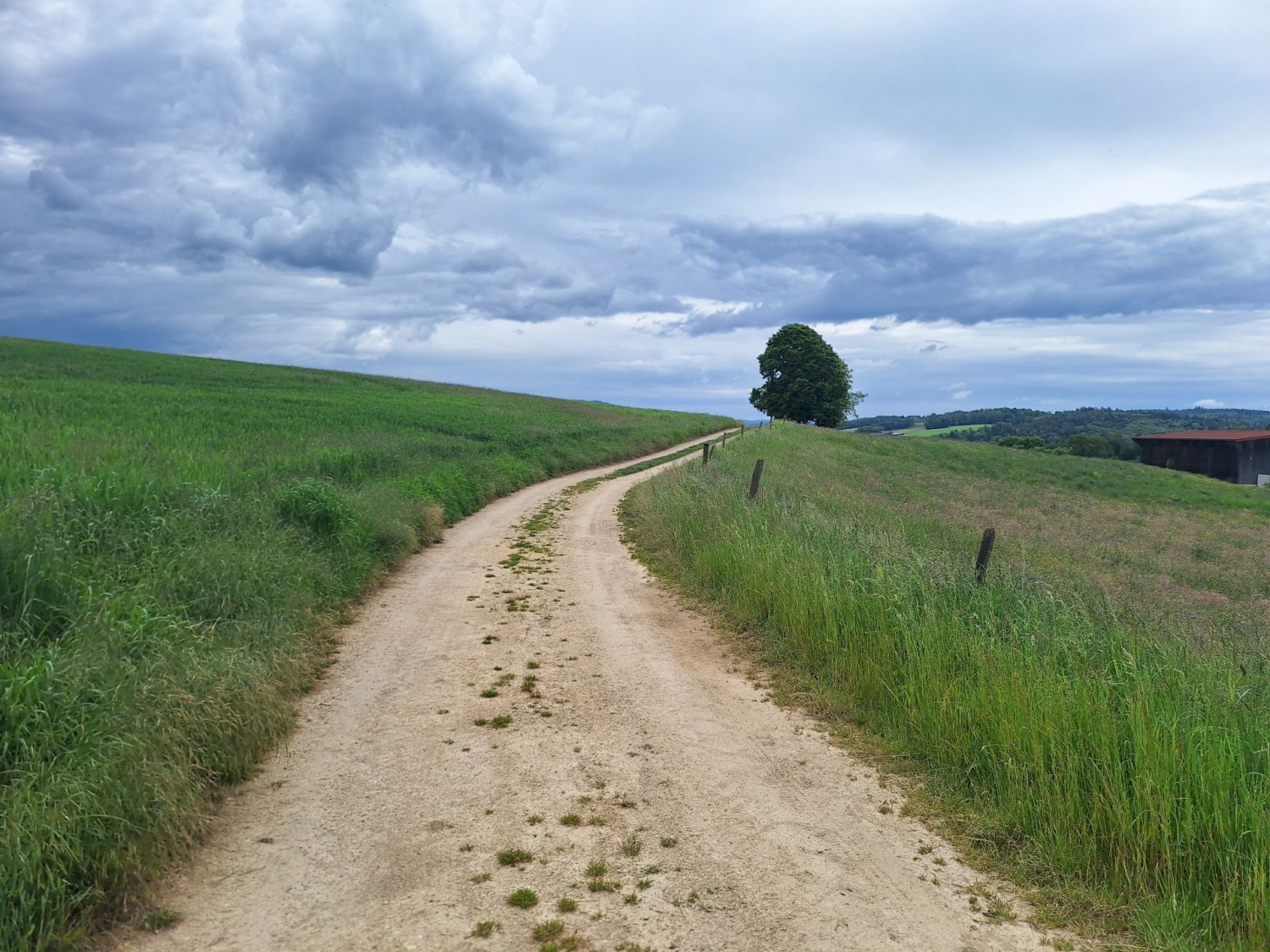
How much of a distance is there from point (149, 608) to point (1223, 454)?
2976 inches

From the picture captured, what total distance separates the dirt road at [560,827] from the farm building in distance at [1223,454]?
69.4 m

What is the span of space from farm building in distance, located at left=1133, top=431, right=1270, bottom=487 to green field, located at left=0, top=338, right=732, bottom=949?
214ft

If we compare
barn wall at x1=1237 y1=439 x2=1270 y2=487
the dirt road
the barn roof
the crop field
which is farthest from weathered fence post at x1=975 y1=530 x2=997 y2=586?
barn wall at x1=1237 y1=439 x2=1270 y2=487

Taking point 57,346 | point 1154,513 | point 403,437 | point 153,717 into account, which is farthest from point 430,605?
point 57,346

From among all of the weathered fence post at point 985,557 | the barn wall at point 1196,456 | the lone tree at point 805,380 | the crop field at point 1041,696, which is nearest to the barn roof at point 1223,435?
the barn wall at point 1196,456

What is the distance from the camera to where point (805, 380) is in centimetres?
7725

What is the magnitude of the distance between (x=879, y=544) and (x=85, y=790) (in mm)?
9287

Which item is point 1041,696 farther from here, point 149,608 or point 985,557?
point 149,608

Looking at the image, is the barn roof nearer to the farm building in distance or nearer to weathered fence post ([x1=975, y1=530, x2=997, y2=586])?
the farm building in distance

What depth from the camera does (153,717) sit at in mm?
5434

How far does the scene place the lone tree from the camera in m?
77.5

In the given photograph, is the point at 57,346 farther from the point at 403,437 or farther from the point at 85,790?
the point at 85,790

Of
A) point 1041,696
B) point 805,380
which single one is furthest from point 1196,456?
point 1041,696

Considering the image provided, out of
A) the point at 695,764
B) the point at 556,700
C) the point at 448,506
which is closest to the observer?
the point at 695,764
